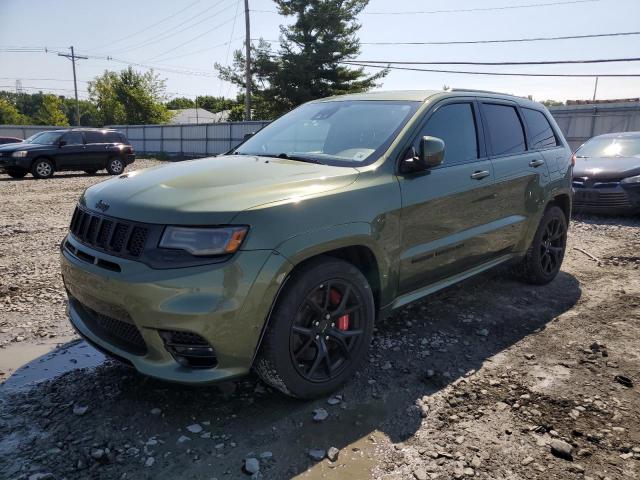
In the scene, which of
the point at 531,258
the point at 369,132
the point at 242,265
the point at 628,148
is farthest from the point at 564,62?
the point at 242,265

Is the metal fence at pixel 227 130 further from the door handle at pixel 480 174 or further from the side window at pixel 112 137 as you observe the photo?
the door handle at pixel 480 174

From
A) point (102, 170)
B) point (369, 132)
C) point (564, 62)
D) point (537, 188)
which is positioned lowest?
point (102, 170)

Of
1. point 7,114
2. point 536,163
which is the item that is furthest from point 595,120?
point 7,114

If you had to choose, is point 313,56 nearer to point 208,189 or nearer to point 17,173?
point 17,173

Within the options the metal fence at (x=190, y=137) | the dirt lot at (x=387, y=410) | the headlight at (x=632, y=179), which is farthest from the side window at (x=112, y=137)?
the headlight at (x=632, y=179)

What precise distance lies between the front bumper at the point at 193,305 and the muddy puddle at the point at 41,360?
955mm

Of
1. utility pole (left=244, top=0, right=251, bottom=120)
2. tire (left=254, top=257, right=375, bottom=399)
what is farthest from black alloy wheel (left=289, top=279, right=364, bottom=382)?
utility pole (left=244, top=0, right=251, bottom=120)

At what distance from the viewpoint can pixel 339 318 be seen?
115 inches

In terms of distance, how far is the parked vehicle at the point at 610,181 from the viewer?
27.6 ft

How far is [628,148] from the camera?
9445mm

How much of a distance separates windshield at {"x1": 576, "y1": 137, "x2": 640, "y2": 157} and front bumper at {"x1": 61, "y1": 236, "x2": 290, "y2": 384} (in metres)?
9.25

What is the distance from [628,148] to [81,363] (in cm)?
1005

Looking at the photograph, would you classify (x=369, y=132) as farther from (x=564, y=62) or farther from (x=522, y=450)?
(x=564, y=62)

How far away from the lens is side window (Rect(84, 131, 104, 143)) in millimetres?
16922
